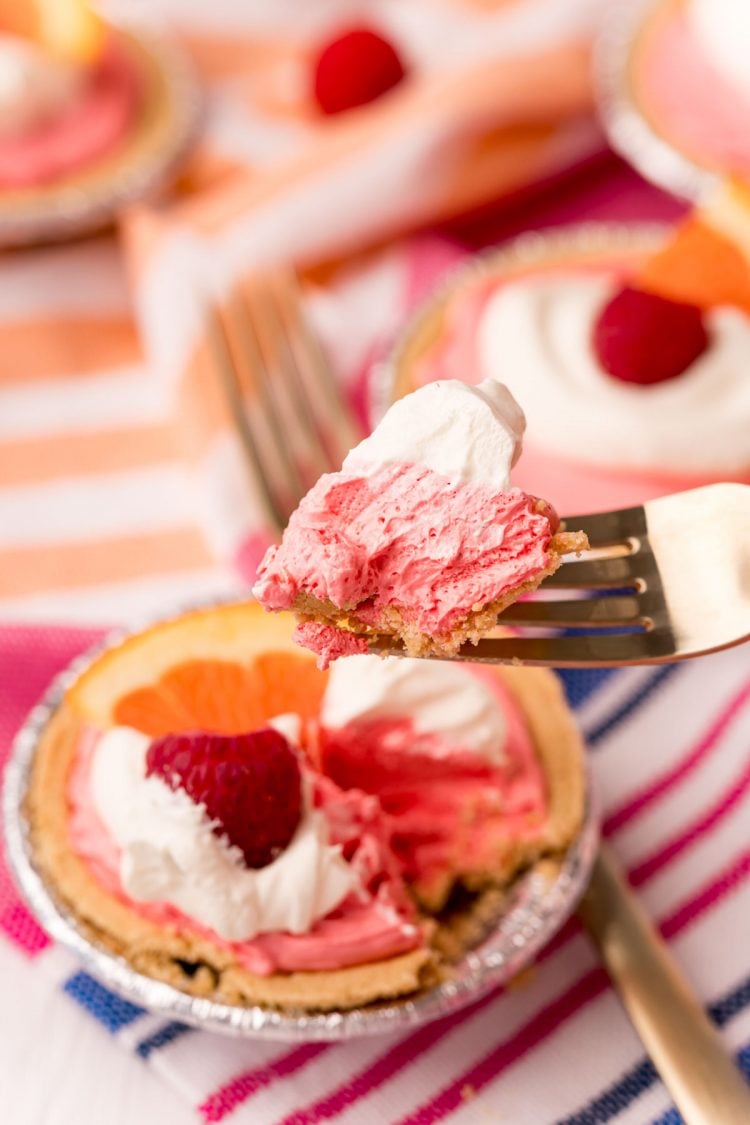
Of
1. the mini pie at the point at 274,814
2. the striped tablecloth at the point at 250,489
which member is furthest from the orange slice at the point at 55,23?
the mini pie at the point at 274,814

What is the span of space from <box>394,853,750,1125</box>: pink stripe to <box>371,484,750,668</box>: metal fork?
388 mm

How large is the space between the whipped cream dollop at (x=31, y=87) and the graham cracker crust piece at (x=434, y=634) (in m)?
1.32

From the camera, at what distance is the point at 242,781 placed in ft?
3.76

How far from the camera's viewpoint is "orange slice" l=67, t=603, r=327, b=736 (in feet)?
4.22

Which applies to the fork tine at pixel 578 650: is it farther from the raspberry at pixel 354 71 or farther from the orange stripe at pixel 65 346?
the raspberry at pixel 354 71

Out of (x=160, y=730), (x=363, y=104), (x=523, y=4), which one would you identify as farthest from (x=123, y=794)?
(x=523, y=4)

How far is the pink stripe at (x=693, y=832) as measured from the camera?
55.4 inches

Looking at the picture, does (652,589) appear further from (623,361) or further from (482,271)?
(482,271)

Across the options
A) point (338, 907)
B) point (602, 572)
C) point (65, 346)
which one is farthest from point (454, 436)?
point (65, 346)

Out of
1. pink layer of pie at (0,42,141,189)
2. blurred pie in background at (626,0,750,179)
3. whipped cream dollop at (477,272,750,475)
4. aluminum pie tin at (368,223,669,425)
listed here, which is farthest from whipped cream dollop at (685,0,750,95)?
pink layer of pie at (0,42,141,189)

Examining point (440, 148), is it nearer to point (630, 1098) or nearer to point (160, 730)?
point (160, 730)

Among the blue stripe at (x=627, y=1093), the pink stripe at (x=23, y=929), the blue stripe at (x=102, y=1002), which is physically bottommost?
the blue stripe at (x=627, y=1093)

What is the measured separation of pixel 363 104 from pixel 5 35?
58 centimetres

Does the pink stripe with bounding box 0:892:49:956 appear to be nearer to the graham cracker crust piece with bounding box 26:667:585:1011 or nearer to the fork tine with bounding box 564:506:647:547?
the graham cracker crust piece with bounding box 26:667:585:1011
